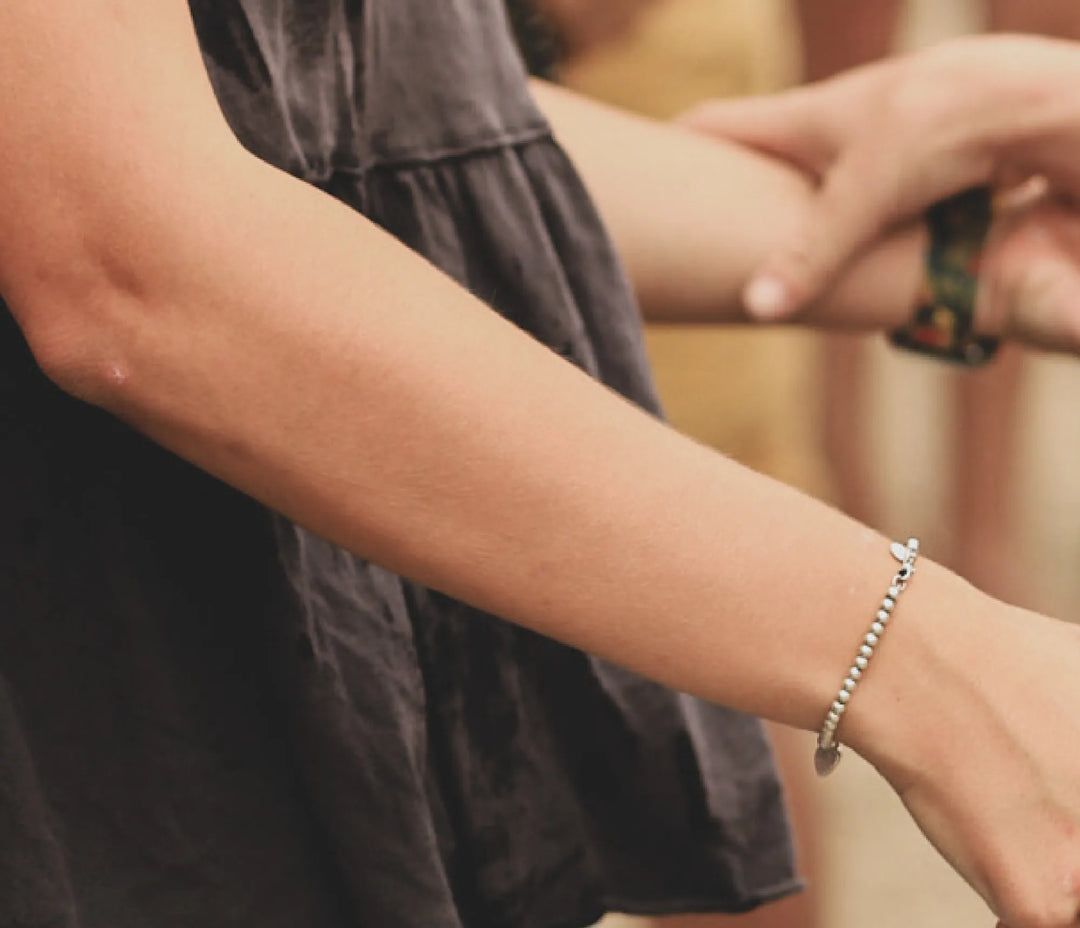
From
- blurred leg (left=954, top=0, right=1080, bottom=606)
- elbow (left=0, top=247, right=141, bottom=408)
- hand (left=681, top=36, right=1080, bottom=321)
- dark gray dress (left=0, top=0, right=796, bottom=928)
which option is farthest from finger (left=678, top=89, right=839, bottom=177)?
blurred leg (left=954, top=0, right=1080, bottom=606)

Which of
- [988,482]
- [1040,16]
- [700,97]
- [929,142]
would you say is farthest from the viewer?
[988,482]

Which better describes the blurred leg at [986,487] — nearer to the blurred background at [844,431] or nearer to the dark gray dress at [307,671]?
the blurred background at [844,431]

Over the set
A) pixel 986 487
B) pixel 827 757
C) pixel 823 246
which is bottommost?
pixel 986 487

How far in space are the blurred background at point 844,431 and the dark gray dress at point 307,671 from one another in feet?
1.59

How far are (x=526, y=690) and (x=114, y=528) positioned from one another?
194 millimetres

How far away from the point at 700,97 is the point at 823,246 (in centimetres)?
37

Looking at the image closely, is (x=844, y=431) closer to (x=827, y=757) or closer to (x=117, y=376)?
(x=827, y=757)

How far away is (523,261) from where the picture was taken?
2.08 feet

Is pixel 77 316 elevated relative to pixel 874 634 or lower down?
elevated

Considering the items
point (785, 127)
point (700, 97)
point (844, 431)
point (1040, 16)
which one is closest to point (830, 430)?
point (844, 431)

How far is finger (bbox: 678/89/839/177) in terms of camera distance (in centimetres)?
82

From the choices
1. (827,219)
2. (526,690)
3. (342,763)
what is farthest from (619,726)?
(827,219)

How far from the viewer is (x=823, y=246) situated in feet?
2.53

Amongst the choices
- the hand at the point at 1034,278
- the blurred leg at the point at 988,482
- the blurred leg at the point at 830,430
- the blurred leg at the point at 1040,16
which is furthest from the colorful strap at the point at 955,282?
the blurred leg at the point at 988,482
